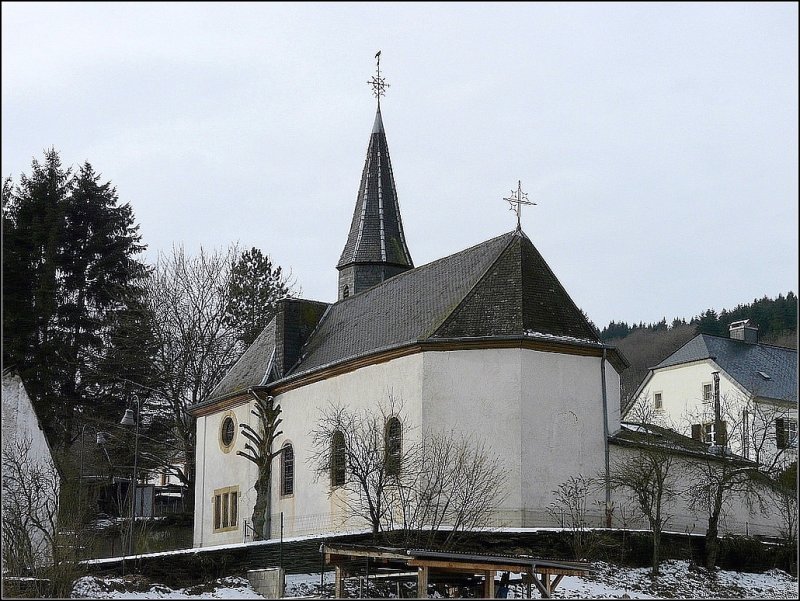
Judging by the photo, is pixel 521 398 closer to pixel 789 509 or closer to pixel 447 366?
pixel 447 366

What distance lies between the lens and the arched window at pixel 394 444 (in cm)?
3028

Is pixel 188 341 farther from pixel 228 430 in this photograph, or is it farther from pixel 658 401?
pixel 658 401

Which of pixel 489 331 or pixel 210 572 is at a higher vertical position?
pixel 489 331

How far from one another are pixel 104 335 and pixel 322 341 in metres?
19.0

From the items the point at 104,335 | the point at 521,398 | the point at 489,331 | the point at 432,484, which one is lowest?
the point at 432,484

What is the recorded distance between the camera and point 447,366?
101ft

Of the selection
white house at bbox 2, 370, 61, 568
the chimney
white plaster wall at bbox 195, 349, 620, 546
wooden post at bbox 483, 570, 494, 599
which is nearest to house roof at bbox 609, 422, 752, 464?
white plaster wall at bbox 195, 349, 620, 546

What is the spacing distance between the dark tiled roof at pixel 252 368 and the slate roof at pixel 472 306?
2679 mm

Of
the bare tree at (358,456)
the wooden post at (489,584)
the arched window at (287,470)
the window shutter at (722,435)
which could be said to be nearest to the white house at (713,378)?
the window shutter at (722,435)

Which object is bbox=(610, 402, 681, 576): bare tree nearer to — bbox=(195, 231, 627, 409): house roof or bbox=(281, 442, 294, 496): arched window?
bbox=(195, 231, 627, 409): house roof

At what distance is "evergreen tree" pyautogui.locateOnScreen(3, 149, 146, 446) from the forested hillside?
94.8 feet

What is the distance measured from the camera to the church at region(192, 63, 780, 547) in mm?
30219

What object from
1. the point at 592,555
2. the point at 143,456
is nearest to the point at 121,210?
the point at 143,456

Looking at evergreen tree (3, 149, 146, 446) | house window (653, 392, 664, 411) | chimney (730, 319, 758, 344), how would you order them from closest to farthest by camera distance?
evergreen tree (3, 149, 146, 446), chimney (730, 319, 758, 344), house window (653, 392, 664, 411)
